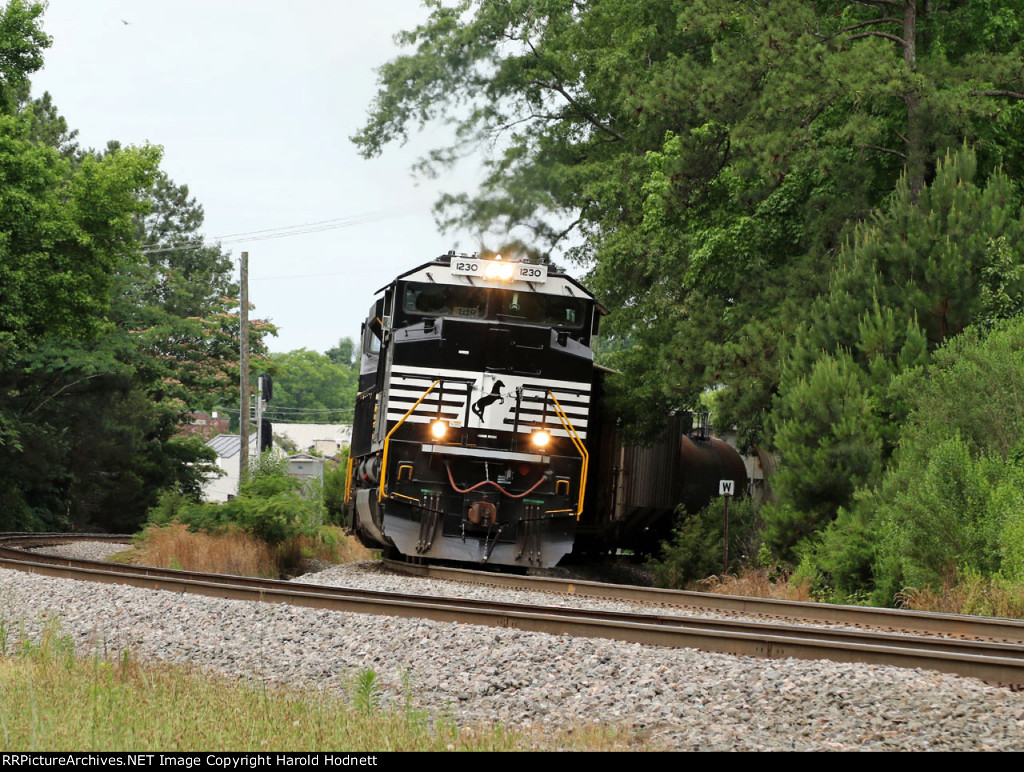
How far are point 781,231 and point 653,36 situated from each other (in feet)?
25.6

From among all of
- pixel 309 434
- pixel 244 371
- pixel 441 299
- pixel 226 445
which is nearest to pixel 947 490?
pixel 441 299

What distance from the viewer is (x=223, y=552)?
19.3 m

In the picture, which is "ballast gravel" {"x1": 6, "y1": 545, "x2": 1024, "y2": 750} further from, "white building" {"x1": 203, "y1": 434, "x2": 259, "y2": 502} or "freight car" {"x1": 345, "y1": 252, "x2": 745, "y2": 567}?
"white building" {"x1": 203, "y1": 434, "x2": 259, "y2": 502}

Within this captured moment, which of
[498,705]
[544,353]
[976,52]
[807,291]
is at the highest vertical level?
[976,52]

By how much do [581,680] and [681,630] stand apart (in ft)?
4.77

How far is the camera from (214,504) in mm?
21266

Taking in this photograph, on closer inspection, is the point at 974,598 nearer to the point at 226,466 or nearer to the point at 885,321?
the point at 885,321

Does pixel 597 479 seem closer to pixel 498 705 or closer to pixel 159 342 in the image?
pixel 498 705

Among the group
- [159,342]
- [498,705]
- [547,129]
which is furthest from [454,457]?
[159,342]

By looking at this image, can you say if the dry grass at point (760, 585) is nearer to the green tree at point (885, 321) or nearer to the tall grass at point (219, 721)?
the green tree at point (885, 321)

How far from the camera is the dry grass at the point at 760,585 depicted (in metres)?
16.2

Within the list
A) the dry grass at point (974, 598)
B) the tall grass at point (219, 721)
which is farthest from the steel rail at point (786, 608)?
the tall grass at point (219, 721)

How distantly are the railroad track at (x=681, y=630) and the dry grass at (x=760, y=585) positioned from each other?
221 inches

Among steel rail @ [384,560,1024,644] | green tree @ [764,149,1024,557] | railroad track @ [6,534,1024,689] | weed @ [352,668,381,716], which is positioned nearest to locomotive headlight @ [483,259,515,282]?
steel rail @ [384,560,1024,644]
